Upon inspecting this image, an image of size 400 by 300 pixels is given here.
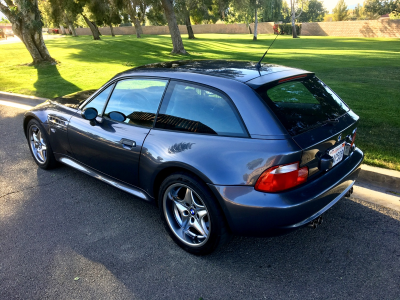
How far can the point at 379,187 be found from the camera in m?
3.97

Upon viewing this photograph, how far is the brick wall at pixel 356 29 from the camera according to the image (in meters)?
43.0

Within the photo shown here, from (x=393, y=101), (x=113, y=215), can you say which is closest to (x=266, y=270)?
(x=113, y=215)

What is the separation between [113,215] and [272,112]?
2091 millimetres

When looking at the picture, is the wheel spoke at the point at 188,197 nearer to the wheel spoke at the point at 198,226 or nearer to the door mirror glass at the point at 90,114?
the wheel spoke at the point at 198,226

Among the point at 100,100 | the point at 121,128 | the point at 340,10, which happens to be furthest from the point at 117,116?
the point at 340,10

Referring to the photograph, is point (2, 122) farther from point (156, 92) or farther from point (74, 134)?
point (156, 92)

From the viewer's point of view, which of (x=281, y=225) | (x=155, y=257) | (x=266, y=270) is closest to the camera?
(x=281, y=225)

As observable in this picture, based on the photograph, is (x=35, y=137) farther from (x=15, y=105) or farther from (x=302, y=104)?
(x=15, y=105)

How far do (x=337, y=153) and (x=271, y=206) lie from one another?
0.90m

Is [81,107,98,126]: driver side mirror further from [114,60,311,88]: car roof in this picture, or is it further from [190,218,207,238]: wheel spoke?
[190,218,207,238]: wheel spoke

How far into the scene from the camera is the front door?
10.2 ft

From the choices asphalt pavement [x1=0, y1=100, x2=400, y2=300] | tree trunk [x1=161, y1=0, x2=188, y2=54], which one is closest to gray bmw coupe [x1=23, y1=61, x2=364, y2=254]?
asphalt pavement [x1=0, y1=100, x2=400, y2=300]

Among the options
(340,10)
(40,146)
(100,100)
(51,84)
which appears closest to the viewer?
(100,100)

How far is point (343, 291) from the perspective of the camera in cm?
241
